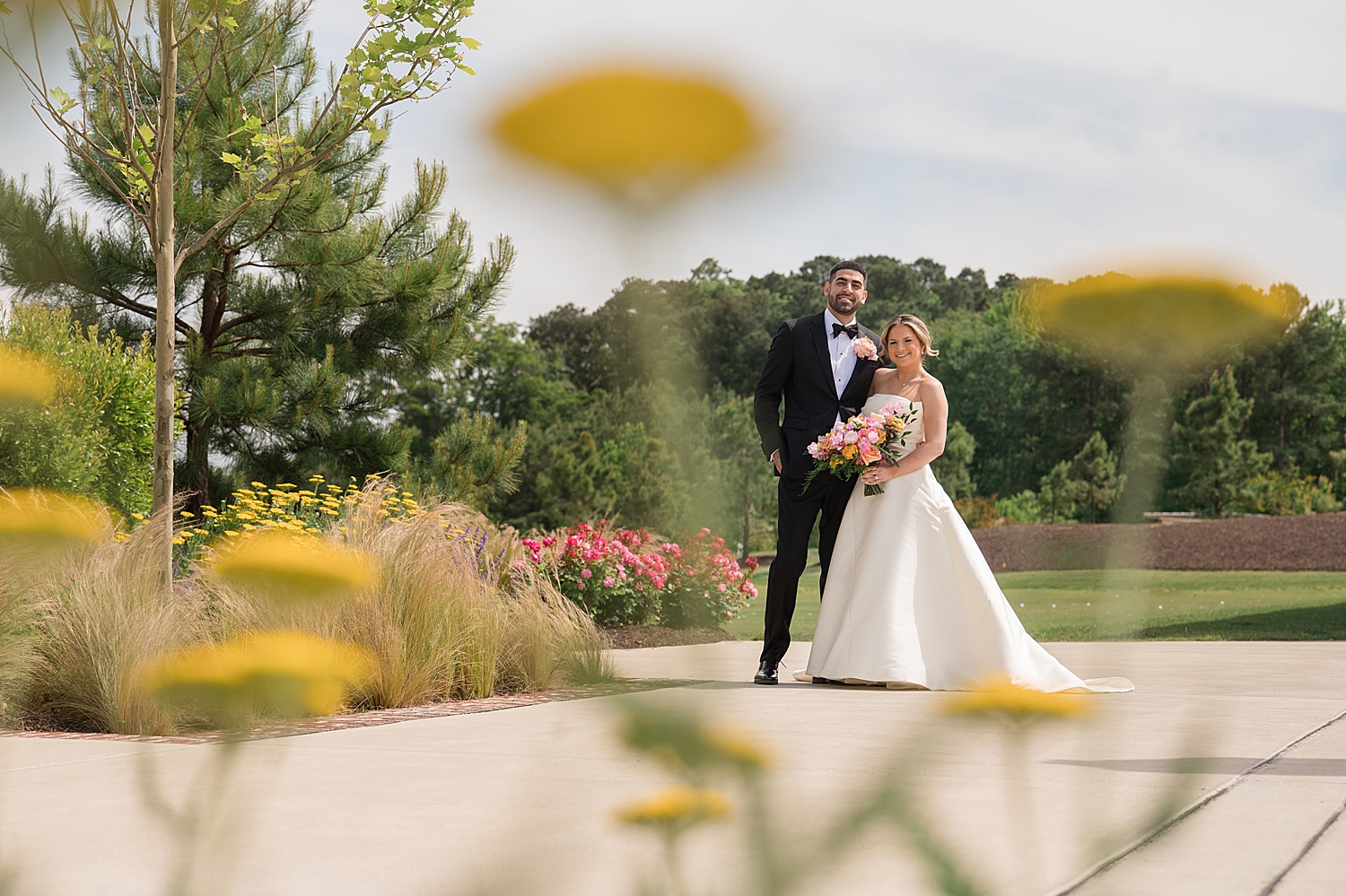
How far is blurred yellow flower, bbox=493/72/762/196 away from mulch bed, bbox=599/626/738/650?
711 centimetres

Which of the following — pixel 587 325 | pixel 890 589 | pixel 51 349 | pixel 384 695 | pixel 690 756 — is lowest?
pixel 384 695

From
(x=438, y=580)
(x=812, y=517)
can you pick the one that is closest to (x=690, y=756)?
(x=438, y=580)

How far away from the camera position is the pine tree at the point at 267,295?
9.56 m

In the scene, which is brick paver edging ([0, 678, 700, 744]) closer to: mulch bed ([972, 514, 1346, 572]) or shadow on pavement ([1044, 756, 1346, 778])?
shadow on pavement ([1044, 756, 1346, 778])

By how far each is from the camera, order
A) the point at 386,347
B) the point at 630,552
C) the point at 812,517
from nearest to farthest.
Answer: the point at 812,517
the point at 630,552
the point at 386,347

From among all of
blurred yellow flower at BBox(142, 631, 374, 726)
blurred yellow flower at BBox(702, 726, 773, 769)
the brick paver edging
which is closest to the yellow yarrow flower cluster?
the brick paver edging

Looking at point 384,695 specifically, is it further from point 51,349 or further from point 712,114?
point 51,349

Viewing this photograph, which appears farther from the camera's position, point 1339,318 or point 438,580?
point 438,580

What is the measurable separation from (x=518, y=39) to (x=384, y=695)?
158 inches

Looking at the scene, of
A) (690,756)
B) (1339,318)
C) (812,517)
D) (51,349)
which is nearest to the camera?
(690,756)

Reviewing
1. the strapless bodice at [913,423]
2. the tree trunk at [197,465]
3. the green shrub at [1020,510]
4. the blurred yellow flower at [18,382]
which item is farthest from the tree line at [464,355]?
the green shrub at [1020,510]

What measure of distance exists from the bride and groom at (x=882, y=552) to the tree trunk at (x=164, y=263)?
2.56 m

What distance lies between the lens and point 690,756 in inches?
23.6

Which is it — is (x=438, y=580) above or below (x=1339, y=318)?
below
